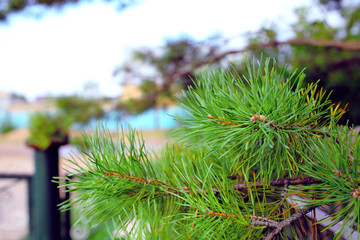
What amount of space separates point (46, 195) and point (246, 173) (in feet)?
2.98

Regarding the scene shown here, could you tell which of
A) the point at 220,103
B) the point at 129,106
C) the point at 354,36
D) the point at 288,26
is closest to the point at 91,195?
the point at 220,103

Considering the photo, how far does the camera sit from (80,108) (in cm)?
245

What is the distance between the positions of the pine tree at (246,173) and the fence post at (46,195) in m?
0.80

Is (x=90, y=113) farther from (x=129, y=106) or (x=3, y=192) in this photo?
(x=3, y=192)

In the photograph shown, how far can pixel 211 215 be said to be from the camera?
256mm

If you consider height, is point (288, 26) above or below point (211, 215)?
above

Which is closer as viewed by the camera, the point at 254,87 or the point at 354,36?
the point at 254,87

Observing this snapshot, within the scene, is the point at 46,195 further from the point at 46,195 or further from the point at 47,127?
the point at 47,127

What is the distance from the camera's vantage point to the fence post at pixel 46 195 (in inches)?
39.5

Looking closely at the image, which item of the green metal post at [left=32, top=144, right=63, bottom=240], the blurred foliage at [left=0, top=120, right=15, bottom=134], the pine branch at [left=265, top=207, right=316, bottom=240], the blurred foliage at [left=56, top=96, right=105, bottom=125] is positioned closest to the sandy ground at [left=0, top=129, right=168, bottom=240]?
the green metal post at [left=32, top=144, right=63, bottom=240]

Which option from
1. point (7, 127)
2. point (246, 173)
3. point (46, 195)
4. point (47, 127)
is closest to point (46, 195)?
point (46, 195)

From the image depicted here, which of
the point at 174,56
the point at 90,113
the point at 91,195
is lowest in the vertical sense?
the point at 91,195

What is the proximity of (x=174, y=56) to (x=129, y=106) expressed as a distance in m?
0.84

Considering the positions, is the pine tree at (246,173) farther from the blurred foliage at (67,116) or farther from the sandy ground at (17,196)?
the blurred foliage at (67,116)
